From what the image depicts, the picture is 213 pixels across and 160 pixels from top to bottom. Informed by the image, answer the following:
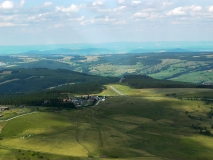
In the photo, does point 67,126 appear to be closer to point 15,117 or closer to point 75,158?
point 15,117

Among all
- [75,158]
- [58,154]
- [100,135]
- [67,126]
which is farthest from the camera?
[67,126]

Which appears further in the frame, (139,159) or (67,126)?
(67,126)

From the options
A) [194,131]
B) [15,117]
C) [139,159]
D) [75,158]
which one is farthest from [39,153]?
[194,131]

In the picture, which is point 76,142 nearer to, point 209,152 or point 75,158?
point 75,158

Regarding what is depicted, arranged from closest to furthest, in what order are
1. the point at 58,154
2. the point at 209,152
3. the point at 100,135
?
the point at 58,154, the point at 209,152, the point at 100,135

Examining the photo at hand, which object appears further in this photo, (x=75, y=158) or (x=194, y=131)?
(x=194, y=131)

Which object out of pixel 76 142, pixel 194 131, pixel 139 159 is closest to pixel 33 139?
pixel 76 142

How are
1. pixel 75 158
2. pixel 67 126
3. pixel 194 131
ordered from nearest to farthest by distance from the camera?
pixel 75 158 → pixel 67 126 → pixel 194 131

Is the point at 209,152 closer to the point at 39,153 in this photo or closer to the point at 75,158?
the point at 75,158

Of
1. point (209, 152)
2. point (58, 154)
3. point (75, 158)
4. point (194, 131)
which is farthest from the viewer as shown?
point (194, 131)
